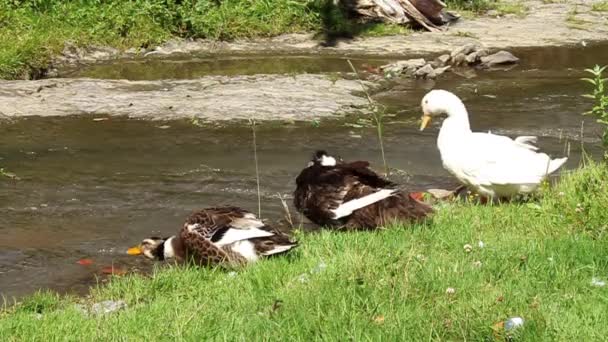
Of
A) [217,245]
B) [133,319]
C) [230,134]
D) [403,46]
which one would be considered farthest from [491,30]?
[133,319]

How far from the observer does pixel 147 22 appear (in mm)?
16953

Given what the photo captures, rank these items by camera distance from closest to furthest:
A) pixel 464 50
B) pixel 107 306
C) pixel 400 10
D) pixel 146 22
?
1. pixel 107 306
2. pixel 464 50
3. pixel 146 22
4. pixel 400 10

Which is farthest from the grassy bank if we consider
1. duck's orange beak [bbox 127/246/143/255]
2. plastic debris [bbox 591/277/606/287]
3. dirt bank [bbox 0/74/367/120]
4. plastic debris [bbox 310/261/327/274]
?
plastic debris [bbox 591/277/606/287]

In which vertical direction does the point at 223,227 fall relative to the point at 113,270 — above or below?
above

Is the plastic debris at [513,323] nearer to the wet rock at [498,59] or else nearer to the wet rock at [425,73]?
the wet rock at [425,73]

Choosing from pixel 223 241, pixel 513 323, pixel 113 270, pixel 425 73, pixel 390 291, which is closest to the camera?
pixel 513 323

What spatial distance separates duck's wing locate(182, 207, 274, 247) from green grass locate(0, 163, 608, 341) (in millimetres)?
270

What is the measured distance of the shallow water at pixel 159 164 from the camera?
739 cm

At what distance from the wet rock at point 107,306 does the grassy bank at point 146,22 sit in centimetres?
959

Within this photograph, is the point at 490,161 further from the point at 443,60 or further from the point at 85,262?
the point at 443,60

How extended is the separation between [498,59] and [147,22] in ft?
19.9

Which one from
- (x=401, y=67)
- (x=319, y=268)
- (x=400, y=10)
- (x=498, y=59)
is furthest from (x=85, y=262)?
(x=400, y=10)

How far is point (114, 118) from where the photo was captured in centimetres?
1188

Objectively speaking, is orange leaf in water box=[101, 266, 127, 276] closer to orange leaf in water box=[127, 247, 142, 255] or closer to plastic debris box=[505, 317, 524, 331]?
orange leaf in water box=[127, 247, 142, 255]
